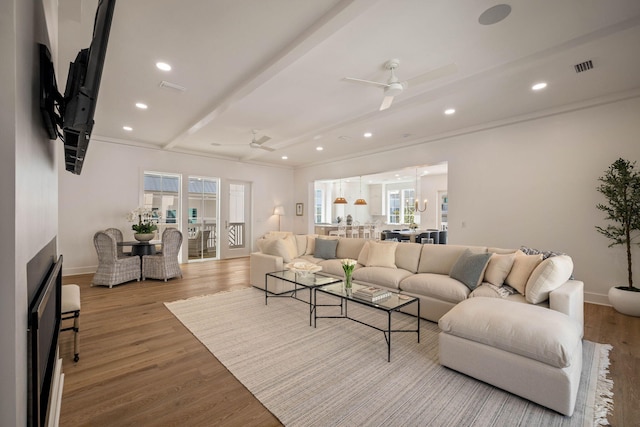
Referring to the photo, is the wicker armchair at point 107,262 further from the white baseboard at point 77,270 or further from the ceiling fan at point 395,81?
the ceiling fan at point 395,81

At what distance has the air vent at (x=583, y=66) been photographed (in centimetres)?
306

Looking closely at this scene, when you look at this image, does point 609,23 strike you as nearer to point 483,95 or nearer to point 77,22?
point 483,95

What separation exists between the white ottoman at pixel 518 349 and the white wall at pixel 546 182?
292 cm

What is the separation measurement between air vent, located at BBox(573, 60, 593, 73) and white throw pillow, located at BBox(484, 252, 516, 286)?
2.22 metres

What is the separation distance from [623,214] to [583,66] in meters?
2.06

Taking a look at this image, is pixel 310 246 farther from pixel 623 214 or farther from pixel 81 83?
pixel 623 214

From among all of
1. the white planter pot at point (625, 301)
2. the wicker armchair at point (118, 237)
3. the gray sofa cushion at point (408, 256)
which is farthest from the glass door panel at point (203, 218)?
the white planter pot at point (625, 301)

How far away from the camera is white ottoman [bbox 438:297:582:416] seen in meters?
1.81

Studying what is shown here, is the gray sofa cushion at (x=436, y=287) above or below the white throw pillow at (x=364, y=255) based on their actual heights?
below

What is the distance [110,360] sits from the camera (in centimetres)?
247

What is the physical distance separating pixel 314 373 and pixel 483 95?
13.4 ft

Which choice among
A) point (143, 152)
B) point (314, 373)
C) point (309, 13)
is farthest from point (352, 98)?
point (143, 152)

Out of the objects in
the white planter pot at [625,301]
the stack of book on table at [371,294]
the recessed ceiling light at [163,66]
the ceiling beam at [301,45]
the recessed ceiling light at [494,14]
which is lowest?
the white planter pot at [625,301]

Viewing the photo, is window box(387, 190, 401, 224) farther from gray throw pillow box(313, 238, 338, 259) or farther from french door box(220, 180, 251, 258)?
gray throw pillow box(313, 238, 338, 259)
